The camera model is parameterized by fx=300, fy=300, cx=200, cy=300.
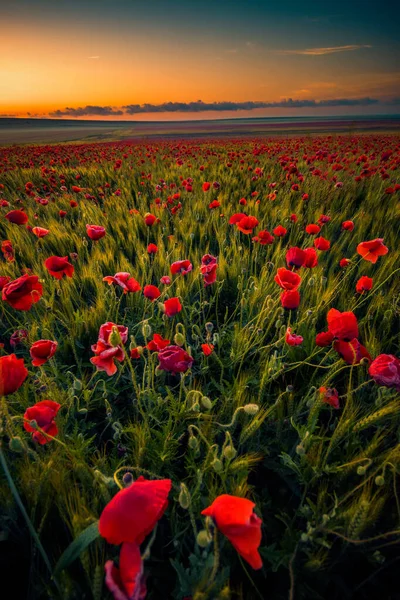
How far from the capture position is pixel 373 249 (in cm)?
157

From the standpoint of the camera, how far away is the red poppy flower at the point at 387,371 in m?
0.90

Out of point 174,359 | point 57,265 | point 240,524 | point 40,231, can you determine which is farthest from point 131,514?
point 40,231

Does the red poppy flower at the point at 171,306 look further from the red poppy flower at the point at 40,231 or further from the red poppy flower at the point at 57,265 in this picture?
the red poppy flower at the point at 40,231

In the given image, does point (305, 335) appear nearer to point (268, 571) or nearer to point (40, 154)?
point (268, 571)

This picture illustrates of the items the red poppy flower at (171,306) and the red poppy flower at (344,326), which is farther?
the red poppy flower at (171,306)

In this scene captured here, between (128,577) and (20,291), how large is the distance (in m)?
0.99

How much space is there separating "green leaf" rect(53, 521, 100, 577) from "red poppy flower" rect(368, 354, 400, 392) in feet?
2.83

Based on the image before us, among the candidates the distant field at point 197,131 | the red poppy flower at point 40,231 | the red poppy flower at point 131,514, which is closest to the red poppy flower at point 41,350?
the red poppy flower at point 131,514

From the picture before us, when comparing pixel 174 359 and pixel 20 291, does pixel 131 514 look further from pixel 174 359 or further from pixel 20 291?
pixel 20 291

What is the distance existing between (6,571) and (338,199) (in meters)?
4.23

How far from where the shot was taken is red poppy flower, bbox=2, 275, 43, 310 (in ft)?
3.64

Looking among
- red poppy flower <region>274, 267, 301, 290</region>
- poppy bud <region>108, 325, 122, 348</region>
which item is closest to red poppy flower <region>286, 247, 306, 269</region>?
red poppy flower <region>274, 267, 301, 290</region>

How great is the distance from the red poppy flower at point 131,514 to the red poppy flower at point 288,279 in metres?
0.92

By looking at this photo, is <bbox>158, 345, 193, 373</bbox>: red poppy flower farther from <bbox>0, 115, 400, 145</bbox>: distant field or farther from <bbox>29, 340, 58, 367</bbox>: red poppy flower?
<bbox>0, 115, 400, 145</bbox>: distant field
